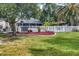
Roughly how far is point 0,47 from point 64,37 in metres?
0.50

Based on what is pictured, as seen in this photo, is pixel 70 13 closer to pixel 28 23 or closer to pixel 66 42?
pixel 66 42

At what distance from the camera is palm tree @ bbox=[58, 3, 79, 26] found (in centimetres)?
526

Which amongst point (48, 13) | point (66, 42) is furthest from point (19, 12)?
point (66, 42)

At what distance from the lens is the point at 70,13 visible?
5258mm

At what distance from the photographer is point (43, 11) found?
17.3 ft

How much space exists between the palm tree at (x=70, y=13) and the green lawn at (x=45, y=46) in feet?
0.31

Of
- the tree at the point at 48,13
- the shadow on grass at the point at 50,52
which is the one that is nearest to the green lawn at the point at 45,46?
the shadow on grass at the point at 50,52

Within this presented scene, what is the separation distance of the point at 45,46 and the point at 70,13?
12.6 inches

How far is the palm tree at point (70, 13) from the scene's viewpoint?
5.26 metres

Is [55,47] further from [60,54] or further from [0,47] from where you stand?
[0,47]

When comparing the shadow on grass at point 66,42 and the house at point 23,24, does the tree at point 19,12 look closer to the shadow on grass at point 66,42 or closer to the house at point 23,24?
the house at point 23,24

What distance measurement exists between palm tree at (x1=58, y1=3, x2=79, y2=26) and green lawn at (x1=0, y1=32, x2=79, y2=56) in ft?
0.31

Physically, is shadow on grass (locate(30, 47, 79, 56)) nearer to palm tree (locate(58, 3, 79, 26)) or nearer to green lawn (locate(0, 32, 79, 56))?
green lawn (locate(0, 32, 79, 56))

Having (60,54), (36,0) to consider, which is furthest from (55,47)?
(36,0)
